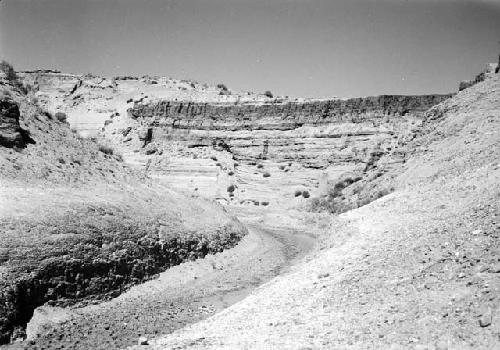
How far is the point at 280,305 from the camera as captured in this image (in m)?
9.43

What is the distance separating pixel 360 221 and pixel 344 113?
36.8 m

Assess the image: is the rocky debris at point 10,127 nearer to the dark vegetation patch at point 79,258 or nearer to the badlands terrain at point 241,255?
the badlands terrain at point 241,255

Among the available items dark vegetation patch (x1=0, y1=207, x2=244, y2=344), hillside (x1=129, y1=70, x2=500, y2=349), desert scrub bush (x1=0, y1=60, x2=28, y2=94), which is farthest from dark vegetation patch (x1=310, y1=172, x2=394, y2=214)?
desert scrub bush (x1=0, y1=60, x2=28, y2=94)

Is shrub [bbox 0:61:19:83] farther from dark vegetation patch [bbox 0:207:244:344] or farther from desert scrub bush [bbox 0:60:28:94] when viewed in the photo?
dark vegetation patch [bbox 0:207:244:344]

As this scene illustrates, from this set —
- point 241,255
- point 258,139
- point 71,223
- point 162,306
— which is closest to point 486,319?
point 162,306

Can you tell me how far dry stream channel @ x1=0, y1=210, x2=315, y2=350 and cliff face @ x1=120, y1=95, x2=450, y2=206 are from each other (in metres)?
24.7

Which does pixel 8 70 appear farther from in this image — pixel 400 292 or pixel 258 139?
pixel 258 139

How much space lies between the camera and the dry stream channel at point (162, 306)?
10562mm

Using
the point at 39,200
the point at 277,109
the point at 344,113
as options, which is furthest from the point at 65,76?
the point at 39,200

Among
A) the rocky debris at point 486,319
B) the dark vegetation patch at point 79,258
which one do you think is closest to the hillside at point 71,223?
the dark vegetation patch at point 79,258

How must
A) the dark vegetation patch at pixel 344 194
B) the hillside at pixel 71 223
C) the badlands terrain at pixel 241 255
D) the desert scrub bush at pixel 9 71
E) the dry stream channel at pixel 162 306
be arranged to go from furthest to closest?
the dark vegetation patch at pixel 344 194
the desert scrub bush at pixel 9 71
the hillside at pixel 71 223
the dry stream channel at pixel 162 306
the badlands terrain at pixel 241 255

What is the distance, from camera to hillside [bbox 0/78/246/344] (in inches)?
430

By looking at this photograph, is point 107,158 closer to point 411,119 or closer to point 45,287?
point 45,287

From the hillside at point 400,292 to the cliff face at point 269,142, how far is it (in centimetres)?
3193
